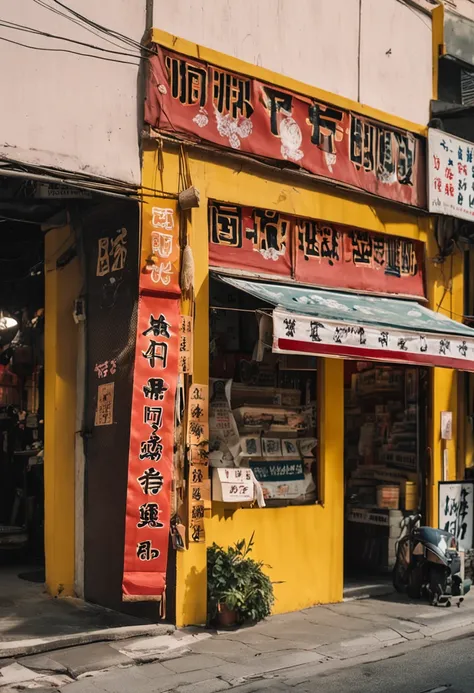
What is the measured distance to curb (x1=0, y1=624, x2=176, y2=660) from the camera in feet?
24.6

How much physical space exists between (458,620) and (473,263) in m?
5.45

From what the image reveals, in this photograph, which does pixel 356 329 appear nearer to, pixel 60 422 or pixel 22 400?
pixel 60 422

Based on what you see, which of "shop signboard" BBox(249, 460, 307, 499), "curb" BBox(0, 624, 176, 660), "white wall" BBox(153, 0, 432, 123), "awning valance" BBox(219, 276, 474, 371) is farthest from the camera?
"shop signboard" BBox(249, 460, 307, 499)

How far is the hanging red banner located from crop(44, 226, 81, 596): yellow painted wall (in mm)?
1762

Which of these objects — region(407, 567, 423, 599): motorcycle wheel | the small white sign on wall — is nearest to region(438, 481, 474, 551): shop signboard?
the small white sign on wall

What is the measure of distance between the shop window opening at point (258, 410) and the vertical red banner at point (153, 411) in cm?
100

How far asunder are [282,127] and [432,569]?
5516mm

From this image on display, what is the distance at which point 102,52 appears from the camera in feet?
27.9

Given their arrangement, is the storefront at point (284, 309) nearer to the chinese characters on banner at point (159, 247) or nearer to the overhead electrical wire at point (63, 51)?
the chinese characters on banner at point (159, 247)

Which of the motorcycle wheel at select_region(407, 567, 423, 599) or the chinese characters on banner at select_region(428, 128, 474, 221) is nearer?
the motorcycle wheel at select_region(407, 567, 423, 599)

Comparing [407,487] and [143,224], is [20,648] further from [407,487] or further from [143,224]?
[407,487]

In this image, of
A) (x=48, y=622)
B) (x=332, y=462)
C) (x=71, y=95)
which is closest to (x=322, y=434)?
(x=332, y=462)

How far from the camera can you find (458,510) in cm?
1196

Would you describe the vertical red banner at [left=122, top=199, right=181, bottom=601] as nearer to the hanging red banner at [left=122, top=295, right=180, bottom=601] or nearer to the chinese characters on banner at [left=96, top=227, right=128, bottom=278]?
the hanging red banner at [left=122, top=295, right=180, bottom=601]
